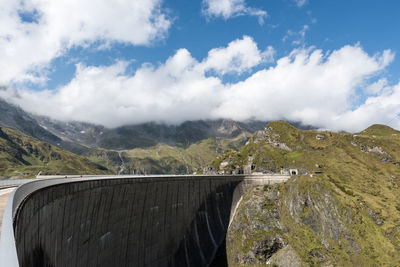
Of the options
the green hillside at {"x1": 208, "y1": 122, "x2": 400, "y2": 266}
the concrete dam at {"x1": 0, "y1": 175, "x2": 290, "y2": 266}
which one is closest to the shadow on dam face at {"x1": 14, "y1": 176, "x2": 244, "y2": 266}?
the concrete dam at {"x1": 0, "y1": 175, "x2": 290, "y2": 266}

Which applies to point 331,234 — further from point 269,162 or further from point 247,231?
point 269,162

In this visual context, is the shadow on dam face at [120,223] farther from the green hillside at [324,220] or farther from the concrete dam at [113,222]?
the green hillside at [324,220]

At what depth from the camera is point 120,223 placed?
35906 millimetres

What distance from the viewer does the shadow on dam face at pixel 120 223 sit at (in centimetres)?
1972

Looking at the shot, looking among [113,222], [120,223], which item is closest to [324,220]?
[120,223]

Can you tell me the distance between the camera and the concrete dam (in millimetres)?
17031

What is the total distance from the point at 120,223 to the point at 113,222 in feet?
5.21

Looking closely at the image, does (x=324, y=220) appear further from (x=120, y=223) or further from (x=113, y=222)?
(x=113, y=222)

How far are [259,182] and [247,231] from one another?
22.3m

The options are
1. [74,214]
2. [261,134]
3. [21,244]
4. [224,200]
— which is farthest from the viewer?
[261,134]

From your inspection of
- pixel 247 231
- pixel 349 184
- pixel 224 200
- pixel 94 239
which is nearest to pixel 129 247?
pixel 94 239

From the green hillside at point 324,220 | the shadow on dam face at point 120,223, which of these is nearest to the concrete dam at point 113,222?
the shadow on dam face at point 120,223

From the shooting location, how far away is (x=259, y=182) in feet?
347

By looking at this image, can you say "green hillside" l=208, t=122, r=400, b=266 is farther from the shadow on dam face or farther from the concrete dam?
the shadow on dam face
